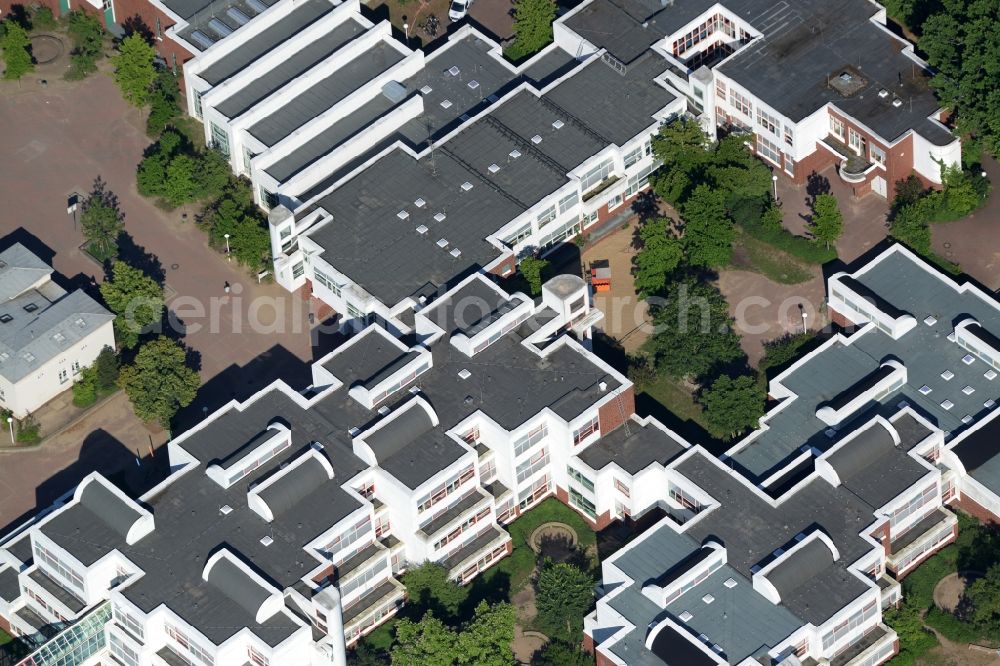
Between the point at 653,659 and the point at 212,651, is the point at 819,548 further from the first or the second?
the point at 212,651

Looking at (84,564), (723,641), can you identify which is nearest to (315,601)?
(84,564)

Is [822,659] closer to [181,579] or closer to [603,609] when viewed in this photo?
[603,609]

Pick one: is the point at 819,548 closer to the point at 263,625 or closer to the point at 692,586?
the point at 692,586

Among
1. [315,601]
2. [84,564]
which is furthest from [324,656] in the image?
[84,564]

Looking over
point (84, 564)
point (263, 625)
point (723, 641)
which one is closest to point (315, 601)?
point (263, 625)

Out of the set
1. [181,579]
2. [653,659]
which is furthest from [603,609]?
[181,579]

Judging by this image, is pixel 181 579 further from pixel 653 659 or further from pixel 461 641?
pixel 653 659
